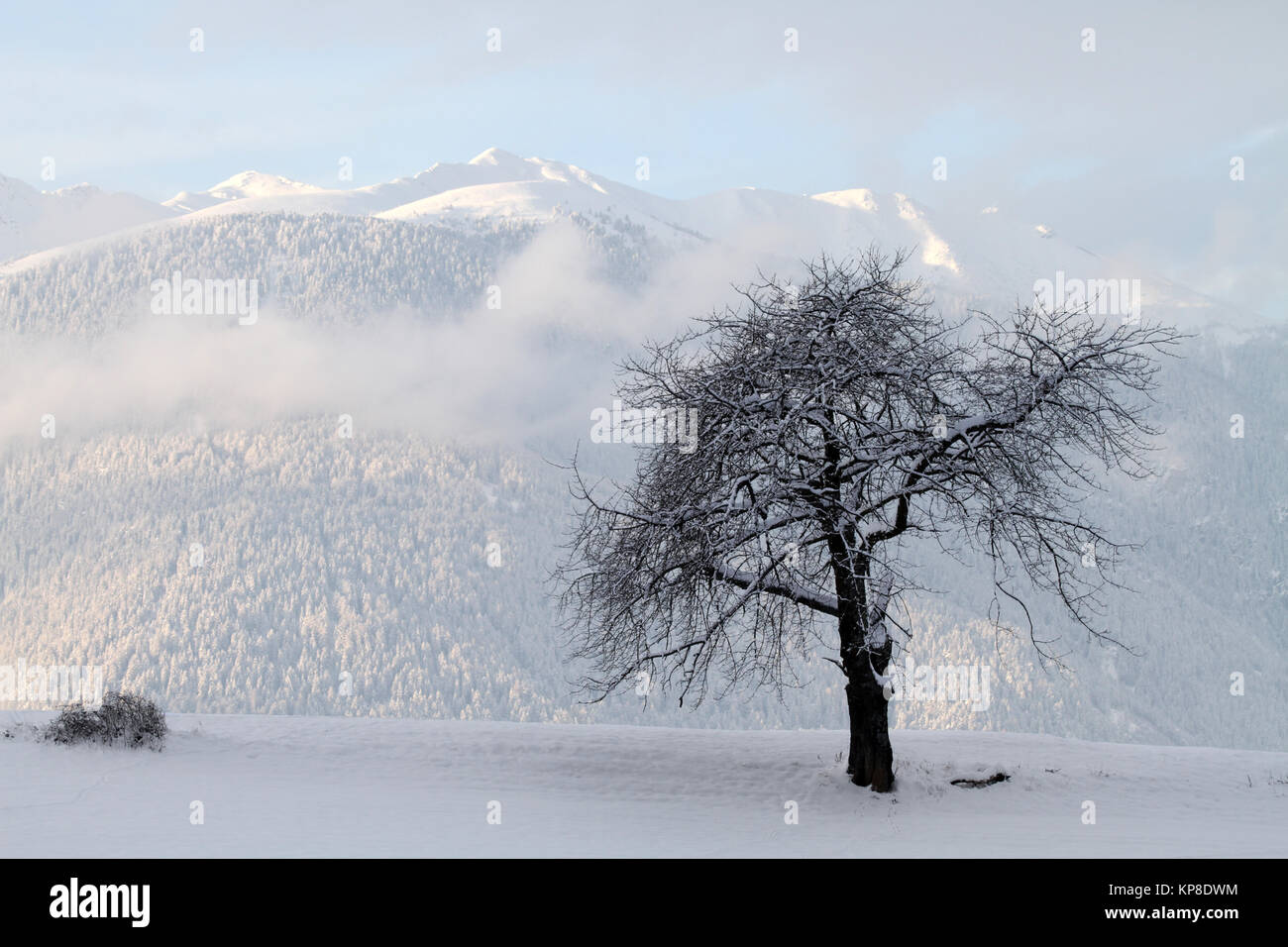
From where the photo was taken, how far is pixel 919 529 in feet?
52.0

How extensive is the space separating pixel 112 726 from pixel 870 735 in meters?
12.6

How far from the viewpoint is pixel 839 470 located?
15383mm

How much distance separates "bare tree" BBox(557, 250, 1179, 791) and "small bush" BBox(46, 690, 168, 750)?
299 inches

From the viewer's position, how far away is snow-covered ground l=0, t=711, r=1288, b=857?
1148 cm
